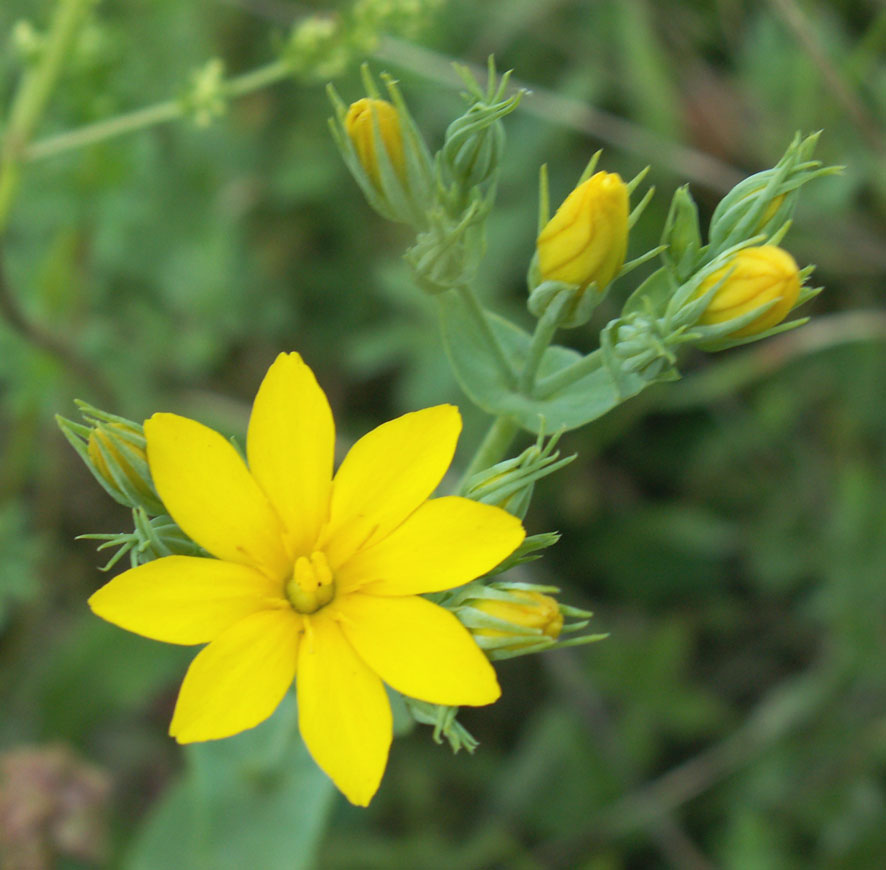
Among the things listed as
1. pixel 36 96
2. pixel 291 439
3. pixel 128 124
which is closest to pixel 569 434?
pixel 128 124

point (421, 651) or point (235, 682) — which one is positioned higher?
point (235, 682)

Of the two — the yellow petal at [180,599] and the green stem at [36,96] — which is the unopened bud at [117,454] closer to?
the yellow petal at [180,599]

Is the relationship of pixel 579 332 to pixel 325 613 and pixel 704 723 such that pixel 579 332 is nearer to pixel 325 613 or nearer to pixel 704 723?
pixel 704 723

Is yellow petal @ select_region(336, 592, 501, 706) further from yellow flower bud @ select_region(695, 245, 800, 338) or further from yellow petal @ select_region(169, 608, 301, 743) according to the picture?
yellow flower bud @ select_region(695, 245, 800, 338)

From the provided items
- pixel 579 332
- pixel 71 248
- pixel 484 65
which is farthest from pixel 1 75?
pixel 579 332

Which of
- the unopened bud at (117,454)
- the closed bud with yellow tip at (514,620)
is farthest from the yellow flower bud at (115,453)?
A: the closed bud with yellow tip at (514,620)

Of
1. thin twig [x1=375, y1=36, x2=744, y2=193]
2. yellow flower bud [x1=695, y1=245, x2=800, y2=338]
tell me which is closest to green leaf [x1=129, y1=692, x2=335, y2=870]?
yellow flower bud [x1=695, y1=245, x2=800, y2=338]

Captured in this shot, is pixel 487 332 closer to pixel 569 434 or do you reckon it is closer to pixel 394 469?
pixel 394 469
